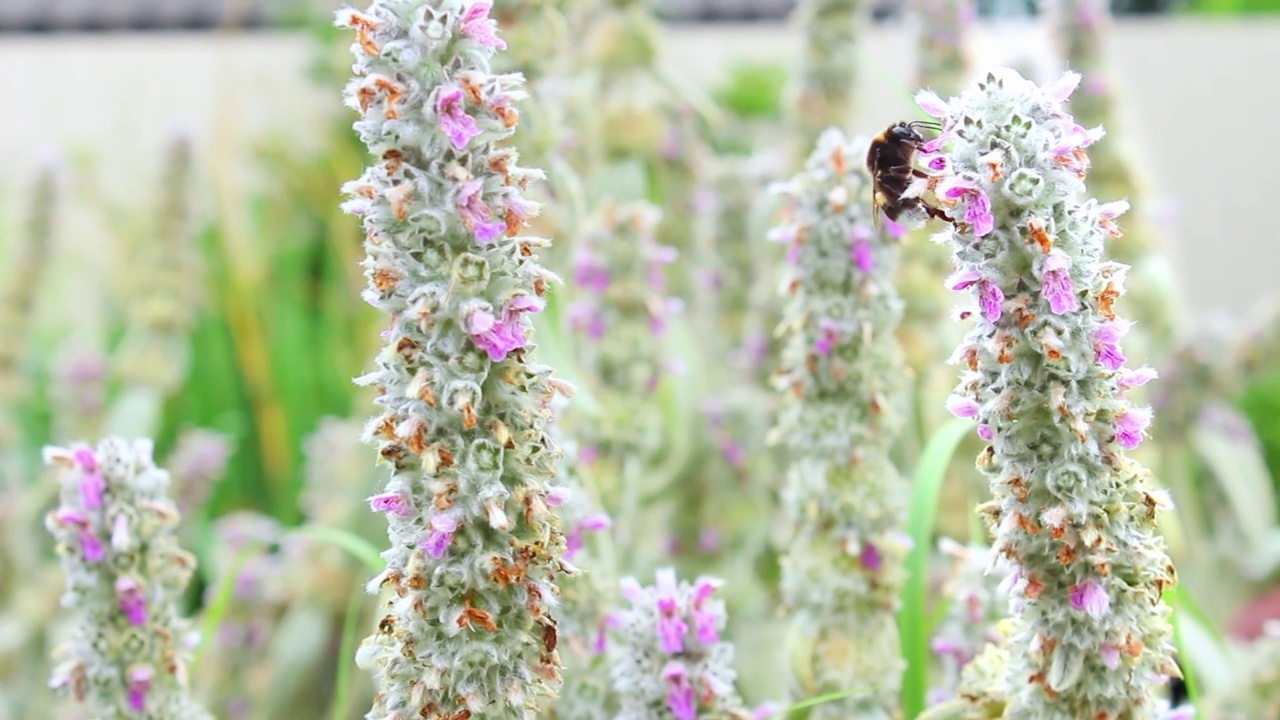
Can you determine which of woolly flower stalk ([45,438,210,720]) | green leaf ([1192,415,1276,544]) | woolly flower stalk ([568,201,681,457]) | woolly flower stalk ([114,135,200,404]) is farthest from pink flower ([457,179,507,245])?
green leaf ([1192,415,1276,544])

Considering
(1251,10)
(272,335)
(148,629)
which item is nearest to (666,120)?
(148,629)

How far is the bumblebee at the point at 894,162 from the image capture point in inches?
34.5

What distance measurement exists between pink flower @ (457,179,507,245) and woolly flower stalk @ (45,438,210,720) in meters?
0.34

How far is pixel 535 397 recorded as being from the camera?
0.67 m

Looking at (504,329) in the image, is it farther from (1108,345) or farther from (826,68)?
(826,68)

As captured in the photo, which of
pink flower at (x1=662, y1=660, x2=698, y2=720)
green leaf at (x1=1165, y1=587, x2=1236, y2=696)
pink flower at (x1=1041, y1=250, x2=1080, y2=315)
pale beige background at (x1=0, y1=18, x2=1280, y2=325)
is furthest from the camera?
pale beige background at (x1=0, y1=18, x2=1280, y2=325)

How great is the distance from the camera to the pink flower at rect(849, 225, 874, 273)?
94 cm

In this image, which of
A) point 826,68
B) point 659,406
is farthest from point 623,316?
point 826,68

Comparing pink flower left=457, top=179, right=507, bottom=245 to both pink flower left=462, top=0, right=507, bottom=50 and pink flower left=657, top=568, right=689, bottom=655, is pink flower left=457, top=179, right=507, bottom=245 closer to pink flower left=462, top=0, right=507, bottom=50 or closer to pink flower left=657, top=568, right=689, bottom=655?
pink flower left=462, top=0, right=507, bottom=50

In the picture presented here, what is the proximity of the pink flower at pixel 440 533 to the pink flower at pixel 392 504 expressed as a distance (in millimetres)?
23

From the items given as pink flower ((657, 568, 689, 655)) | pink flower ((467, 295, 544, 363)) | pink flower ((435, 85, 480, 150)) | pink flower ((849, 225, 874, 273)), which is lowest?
pink flower ((657, 568, 689, 655))

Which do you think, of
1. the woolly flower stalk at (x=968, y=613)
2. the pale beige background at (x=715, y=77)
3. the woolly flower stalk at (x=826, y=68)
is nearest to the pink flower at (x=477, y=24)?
the woolly flower stalk at (x=968, y=613)

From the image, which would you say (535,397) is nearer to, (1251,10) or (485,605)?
(485,605)

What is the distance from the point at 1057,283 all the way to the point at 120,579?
0.58m
